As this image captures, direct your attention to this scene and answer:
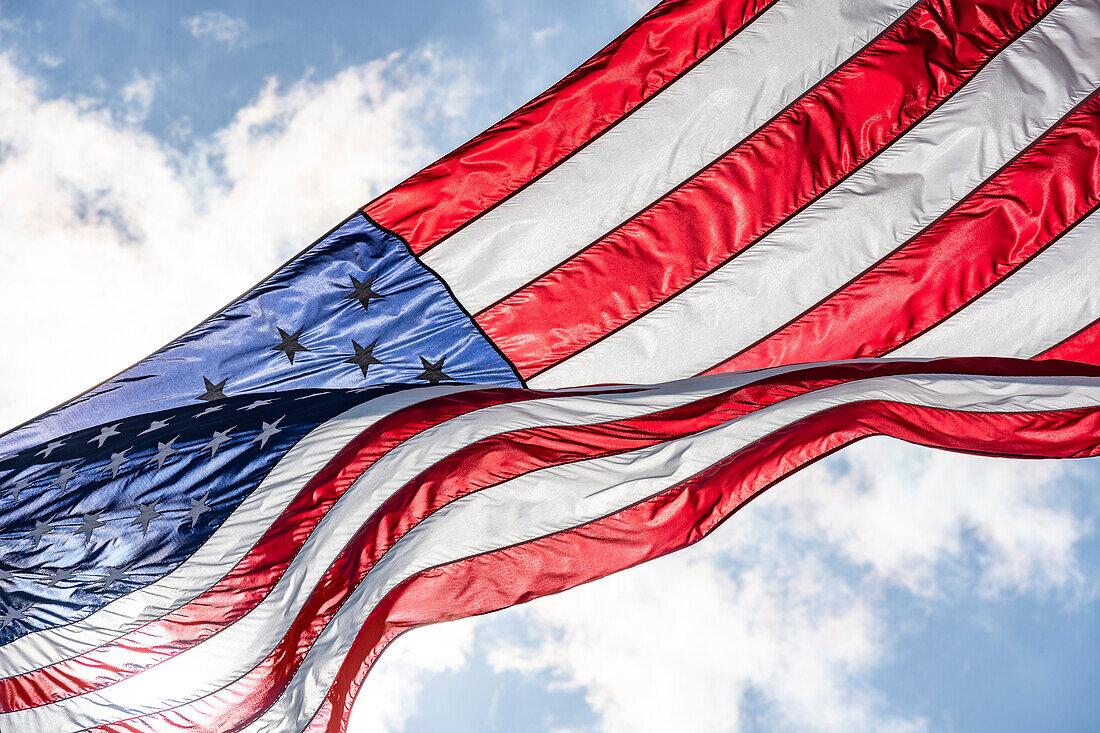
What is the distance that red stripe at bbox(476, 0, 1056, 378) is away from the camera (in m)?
7.16

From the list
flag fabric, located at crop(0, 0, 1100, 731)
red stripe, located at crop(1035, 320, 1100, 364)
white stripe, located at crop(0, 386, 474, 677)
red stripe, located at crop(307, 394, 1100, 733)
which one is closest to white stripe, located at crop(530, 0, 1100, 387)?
flag fabric, located at crop(0, 0, 1100, 731)

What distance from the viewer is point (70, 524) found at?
258 inches

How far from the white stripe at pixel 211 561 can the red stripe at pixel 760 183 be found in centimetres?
114

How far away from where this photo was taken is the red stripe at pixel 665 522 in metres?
6.64

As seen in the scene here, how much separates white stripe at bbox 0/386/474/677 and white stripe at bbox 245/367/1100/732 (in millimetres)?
752

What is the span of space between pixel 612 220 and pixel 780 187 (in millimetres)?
1195

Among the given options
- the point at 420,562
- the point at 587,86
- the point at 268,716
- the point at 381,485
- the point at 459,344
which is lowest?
the point at 268,716

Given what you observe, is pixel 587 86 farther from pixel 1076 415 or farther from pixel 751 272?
pixel 1076 415

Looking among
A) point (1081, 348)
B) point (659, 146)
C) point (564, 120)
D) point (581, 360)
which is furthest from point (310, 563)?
point (1081, 348)

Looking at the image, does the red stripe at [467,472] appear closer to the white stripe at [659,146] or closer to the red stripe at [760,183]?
the red stripe at [760,183]

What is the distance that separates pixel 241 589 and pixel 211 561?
0.85ft

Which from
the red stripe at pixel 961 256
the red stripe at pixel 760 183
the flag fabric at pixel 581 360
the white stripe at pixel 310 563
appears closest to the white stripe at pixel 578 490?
the flag fabric at pixel 581 360

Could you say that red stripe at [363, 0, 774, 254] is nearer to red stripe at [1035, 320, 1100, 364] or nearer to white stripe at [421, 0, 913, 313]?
white stripe at [421, 0, 913, 313]

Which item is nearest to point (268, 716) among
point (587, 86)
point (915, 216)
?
point (587, 86)
